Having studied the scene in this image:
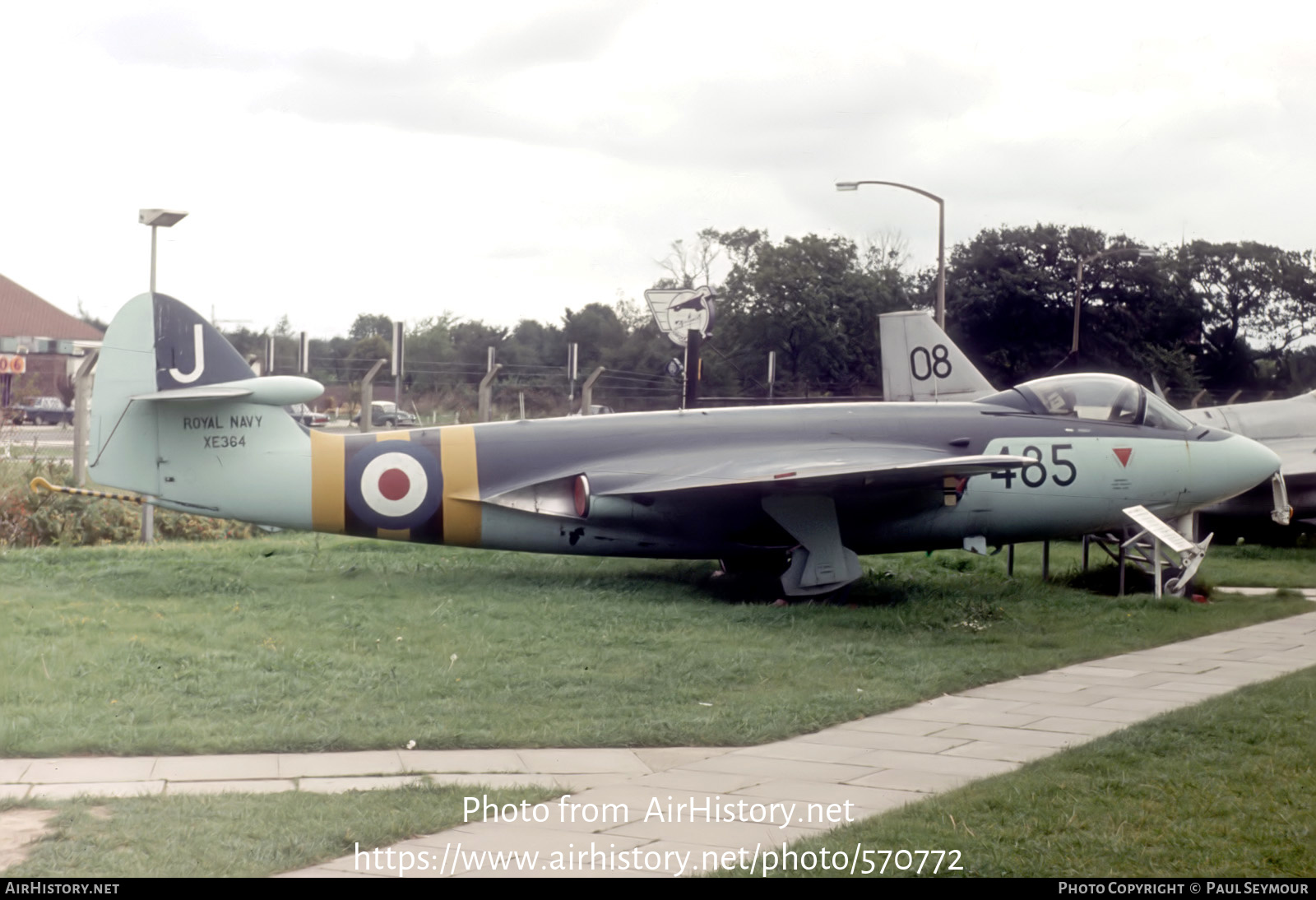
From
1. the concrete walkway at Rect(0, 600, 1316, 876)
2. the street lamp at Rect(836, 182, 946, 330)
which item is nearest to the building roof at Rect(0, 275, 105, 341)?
the street lamp at Rect(836, 182, 946, 330)

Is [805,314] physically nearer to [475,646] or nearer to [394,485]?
[394,485]

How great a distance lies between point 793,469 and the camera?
12727 millimetres

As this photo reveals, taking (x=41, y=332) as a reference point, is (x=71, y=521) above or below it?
below

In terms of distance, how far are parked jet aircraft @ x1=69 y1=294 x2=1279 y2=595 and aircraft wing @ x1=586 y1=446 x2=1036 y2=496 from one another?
1.2 inches

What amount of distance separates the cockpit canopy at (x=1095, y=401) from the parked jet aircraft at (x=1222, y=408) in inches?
123

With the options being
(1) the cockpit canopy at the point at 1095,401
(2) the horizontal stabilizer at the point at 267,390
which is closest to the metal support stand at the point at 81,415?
(2) the horizontal stabilizer at the point at 267,390

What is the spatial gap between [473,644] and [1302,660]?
7.14 m

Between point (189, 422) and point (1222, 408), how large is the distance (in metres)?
16.6

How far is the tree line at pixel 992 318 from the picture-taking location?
44.2m

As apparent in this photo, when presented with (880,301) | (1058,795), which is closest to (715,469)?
(1058,795)

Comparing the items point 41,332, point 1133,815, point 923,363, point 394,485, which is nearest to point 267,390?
point 394,485

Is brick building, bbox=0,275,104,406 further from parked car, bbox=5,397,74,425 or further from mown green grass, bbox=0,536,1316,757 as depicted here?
mown green grass, bbox=0,536,1316,757

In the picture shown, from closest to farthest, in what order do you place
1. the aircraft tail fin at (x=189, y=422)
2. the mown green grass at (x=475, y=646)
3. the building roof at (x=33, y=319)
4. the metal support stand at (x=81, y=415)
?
the mown green grass at (x=475, y=646) < the aircraft tail fin at (x=189, y=422) < the metal support stand at (x=81, y=415) < the building roof at (x=33, y=319)

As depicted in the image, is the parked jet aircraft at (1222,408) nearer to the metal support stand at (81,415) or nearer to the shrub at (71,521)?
the shrub at (71,521)
